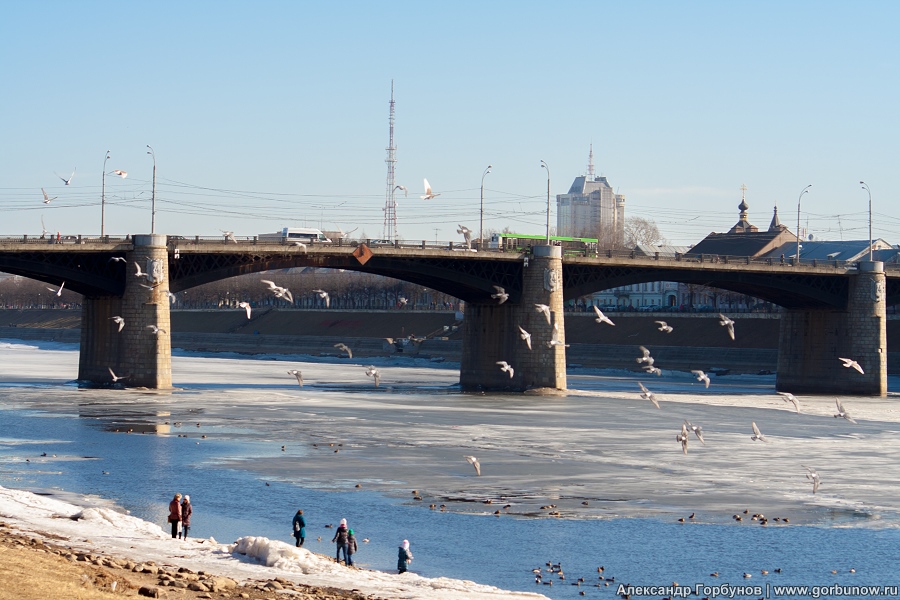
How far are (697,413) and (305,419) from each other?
2234 centimetres

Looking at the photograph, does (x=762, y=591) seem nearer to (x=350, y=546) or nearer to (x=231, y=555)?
(x=350, y=546)

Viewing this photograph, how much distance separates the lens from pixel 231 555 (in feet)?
82.8

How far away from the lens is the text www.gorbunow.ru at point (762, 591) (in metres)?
24.5

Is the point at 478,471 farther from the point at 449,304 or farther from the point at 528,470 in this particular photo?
the point at 449,304

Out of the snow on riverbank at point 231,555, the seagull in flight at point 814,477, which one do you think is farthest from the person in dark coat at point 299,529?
the seagull in flight at point 814,477

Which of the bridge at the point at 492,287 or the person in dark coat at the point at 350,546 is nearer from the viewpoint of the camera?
the person in dark coat at the point at 350,546

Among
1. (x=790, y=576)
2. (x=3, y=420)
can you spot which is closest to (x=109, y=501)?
(x=790, y=576)

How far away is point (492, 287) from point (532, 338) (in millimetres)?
4259

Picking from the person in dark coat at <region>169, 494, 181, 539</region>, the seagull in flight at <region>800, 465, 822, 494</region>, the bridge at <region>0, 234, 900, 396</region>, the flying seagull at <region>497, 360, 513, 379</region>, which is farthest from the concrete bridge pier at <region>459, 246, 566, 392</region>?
the person in dark coat at <region>169, 494, 181, 539</region>

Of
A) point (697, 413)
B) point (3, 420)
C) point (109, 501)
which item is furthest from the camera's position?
point (697, 413)

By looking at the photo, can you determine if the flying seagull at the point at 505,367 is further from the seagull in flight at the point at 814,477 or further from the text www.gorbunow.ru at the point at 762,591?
the text www.gorbunow.ru at the point at 762,591

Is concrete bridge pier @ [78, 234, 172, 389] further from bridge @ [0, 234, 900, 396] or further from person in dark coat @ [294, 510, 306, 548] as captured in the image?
person in dark coat @ [294, 510, 306, 548]

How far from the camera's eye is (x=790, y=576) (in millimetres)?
26125

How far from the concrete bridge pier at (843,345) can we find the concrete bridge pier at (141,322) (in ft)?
158
